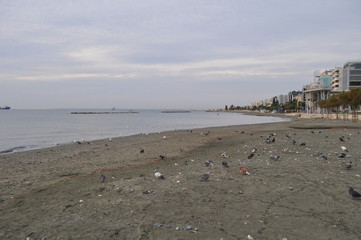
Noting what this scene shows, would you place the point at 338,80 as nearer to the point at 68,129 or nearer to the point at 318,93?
the point at 318,93

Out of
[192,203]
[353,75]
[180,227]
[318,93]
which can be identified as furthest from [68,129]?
[318,93]

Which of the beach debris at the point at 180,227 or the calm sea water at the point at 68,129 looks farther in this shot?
the calm sea water at the point at 68,129

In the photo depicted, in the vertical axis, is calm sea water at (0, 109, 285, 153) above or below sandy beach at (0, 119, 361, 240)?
below

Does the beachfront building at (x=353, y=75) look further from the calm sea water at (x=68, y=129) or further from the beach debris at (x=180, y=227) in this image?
the beach debris at (x=180, y=227)

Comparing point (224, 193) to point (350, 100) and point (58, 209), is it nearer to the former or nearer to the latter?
point (58, 209)

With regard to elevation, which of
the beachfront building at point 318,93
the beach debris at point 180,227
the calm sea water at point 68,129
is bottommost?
the calm sea water at point 68,129

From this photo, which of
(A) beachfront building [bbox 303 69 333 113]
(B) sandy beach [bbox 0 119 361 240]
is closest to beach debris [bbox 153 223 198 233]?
(B) sandy beach [bbox 0 119 361 240]

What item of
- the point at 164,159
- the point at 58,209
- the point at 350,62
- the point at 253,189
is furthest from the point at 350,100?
the point at 350,62

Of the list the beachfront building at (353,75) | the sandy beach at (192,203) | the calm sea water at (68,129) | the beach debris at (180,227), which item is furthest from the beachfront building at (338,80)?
the beach debris at (180,227)

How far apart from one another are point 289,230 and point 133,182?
486cm

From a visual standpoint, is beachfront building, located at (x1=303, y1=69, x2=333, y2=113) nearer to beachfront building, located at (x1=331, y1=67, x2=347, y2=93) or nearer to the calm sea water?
beachfront building, located at (x1=331, y1=67, x2=347, y2=93)

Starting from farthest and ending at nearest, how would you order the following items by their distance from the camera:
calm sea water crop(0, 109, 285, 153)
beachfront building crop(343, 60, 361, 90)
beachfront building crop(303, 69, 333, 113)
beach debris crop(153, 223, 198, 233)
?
beachfront building crop(303, 69, 333, 113)
beachfront building crop(343, 60, 361, 90)
calm sea water crop(0, 109, 285, 153)
beach debris crop(153, 223, 198, 233)

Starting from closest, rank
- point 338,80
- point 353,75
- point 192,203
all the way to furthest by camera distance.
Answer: point 192,203 < point 353,75 < point 338,80

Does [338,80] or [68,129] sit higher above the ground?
[338,80]
